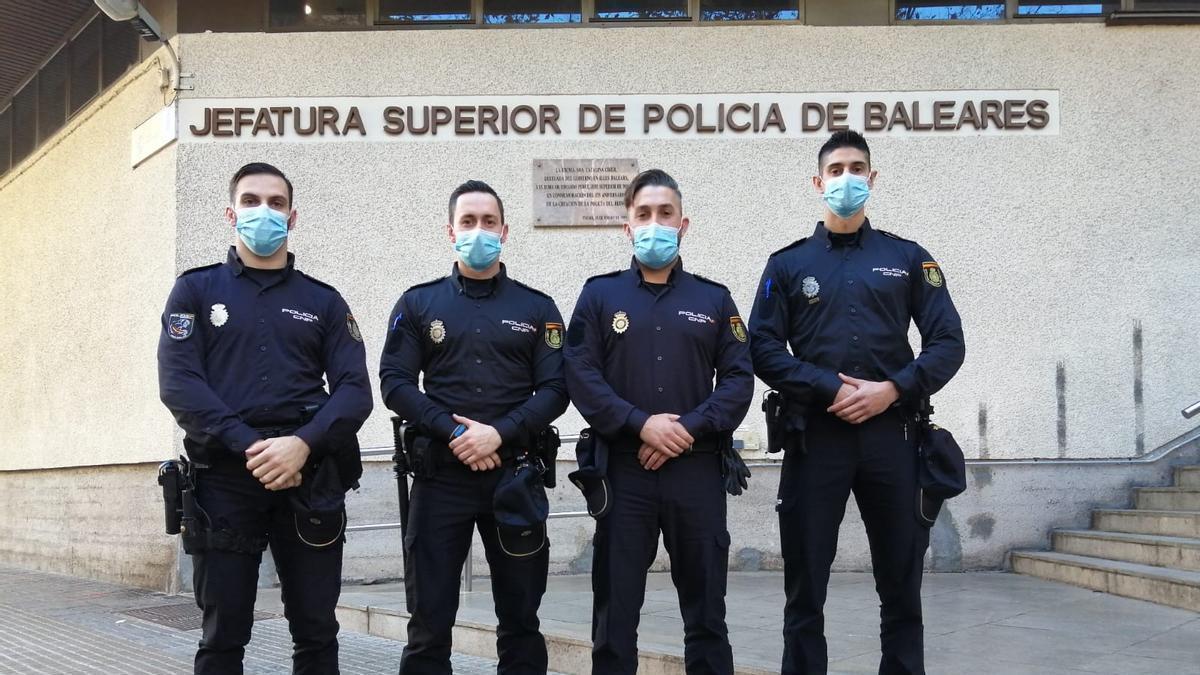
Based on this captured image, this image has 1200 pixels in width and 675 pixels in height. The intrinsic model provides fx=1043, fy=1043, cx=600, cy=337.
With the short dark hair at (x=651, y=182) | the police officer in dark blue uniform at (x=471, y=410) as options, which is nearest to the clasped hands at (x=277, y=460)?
the police officer in dark blue uniform at (x=471, y=410)

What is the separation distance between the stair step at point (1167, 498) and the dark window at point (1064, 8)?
3.82m

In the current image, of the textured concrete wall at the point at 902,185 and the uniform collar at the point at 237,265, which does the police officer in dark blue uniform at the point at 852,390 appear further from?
the textured concrete wall at the point at 902,185

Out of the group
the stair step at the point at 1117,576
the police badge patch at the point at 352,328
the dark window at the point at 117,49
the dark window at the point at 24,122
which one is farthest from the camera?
the dark window at the point at 24,122

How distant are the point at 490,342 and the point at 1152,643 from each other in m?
3.61

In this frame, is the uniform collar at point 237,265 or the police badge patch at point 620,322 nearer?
the uniform collar at point 237,265

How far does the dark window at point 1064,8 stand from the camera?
8469mm

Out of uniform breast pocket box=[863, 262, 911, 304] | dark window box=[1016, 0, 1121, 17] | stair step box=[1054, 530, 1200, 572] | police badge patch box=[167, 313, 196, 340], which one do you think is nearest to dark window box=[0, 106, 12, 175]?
police badge patch box=[167, 313, 196, 340]

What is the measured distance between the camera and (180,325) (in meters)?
3.74

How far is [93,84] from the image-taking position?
10.4 meters

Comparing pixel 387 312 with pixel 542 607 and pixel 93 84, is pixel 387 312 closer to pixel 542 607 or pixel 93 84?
pixel 542 607

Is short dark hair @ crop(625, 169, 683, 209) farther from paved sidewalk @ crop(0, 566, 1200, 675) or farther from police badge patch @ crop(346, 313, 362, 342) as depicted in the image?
paved sidewalk @ crop(0, 566, 1200, 675)

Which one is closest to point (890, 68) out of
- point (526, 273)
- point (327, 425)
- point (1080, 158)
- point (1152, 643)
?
point (1080, 158)

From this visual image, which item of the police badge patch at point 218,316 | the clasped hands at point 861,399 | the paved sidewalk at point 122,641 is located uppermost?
the police badge patch at point 218,316

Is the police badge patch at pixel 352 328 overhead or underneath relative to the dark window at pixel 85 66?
underneath
